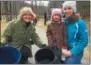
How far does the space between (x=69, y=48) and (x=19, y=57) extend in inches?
26.6

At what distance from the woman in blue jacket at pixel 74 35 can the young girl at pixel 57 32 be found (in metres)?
0.07

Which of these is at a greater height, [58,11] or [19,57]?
[58,11]

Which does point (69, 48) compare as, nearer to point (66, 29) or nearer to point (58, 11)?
point (66, 29)

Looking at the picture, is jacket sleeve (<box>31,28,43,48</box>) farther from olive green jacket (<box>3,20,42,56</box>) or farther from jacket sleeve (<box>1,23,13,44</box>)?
jacket sleeve (<box>1,23,13,44</box>)

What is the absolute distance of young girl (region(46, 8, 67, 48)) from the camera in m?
3.57

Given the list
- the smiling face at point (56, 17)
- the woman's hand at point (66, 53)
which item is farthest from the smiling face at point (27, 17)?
the woman's hand at point (66, 53)

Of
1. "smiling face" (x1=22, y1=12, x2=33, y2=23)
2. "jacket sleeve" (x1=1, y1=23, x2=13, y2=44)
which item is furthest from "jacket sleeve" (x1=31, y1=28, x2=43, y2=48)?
"jacket sleeve" (x1=1, y1=23, x2=13, y2=44)

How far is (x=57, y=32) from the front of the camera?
360 centimetres

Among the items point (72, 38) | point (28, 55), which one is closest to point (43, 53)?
point (28, 55)

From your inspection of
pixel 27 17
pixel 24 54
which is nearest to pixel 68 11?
pixel 27 17

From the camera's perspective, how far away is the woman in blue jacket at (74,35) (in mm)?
3551

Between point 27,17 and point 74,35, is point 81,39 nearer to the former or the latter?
point 74,35

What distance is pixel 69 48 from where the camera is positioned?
12.0ft

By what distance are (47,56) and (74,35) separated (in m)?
0.45
